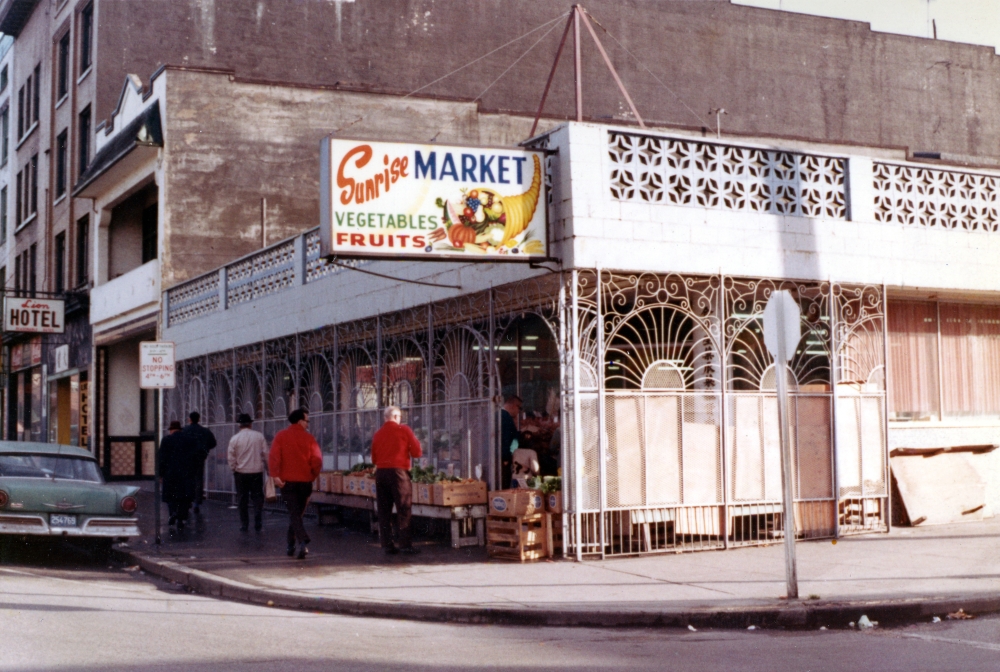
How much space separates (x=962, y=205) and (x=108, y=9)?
22138mm

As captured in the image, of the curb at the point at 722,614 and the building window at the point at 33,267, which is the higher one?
the building window at the point at 33,267

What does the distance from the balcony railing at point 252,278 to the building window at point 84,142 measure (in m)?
9.13

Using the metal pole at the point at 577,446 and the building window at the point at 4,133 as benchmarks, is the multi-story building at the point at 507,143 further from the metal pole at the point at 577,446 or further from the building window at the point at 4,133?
the building window at the point at 4,133

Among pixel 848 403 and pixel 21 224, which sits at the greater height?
pixel 21 224

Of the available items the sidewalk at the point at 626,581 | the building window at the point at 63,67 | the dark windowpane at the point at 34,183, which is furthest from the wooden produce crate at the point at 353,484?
the dark windowpane at the point at 34,183

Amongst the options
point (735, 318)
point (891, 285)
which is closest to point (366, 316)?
point (735, 318)

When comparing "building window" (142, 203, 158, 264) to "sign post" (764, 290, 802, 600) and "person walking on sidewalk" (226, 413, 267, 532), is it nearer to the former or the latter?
"person walking on sidewalk" (226, 413, 267, 532)

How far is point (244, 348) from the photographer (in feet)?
80.0

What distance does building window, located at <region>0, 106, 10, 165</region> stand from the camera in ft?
151

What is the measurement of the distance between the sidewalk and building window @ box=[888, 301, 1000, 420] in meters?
1.88

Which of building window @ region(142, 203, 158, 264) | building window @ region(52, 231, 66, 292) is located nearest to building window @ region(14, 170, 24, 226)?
building window @ region(52, 231, 66, 292)

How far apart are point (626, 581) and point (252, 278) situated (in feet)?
46.1

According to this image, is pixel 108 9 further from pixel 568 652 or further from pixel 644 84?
pixel 568 652

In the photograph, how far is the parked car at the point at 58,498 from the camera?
14.1m
